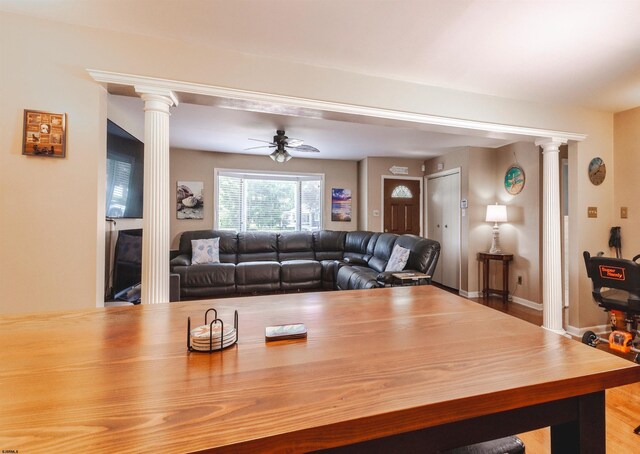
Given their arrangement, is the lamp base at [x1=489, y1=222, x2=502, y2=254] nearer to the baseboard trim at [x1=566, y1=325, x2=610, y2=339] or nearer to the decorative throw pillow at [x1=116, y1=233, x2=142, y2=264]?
the baseboard trim at [x1=566, y1=325, x2=610, y2=339]

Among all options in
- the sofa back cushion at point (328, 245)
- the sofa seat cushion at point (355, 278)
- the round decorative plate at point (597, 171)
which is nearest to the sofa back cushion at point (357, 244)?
the sofa back cushion at point (328, 245)

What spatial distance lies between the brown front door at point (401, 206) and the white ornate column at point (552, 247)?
2.81m

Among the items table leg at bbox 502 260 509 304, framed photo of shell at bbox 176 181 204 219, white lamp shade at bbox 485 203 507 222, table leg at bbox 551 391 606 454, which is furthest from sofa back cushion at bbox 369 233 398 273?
table leg at bbox 551 391 606 454

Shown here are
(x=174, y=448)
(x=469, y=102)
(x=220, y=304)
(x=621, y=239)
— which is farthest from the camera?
(x=621, y=239)

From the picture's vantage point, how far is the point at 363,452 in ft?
1.82

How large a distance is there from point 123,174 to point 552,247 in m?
4.32

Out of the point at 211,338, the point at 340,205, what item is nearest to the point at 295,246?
the point at 340,205

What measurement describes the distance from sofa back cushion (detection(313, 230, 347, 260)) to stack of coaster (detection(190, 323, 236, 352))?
15.5ft

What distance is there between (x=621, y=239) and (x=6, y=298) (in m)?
5.18

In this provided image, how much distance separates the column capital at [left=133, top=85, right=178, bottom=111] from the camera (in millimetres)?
1892

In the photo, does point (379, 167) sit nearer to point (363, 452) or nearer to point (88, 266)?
point (88, 266)

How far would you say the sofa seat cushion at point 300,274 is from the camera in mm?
4707

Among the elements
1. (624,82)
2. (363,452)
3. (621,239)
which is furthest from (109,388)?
(621,239)

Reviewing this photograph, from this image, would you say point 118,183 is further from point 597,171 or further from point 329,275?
point 597,171
